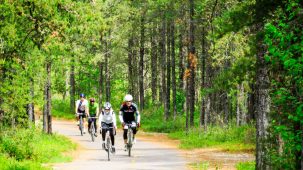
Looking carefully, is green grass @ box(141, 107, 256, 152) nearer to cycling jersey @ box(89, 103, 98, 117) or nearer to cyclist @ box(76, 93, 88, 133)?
cycling jersey @ box(89, 103, 98, 117)

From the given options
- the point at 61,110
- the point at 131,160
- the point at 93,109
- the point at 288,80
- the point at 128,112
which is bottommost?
the point at 131,160

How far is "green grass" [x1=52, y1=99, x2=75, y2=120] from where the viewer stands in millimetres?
50219

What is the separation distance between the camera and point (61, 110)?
54906 millimetres

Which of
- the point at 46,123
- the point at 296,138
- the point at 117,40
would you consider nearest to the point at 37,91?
the point at 46,123

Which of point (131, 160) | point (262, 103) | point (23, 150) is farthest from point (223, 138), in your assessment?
point (262, 103)

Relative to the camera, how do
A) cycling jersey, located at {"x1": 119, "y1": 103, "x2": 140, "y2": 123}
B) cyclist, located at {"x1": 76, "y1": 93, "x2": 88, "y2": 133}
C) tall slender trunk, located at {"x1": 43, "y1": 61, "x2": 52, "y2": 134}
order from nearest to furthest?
cycling jersey, located at {"x1": 119, "y1": 103, "x2": 140, "y2": 123} → tall slender trunk, located at {"x1": 43, "y1": 61, "x2": 52, "y2": 134} → cyclist, located at {"x1": 76, "y1": 93, "x2": 88, "y2": 133}

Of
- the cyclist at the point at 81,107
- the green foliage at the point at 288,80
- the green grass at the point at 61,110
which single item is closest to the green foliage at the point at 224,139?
the cyclist at the point at 81,107

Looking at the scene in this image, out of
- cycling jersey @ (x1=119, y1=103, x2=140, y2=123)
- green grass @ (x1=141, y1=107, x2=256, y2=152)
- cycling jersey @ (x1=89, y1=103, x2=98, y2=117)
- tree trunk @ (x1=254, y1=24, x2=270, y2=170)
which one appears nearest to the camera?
tree trunk @ (x1=254, y1=24, x2=270, y2=170)

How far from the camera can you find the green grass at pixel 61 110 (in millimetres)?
50219

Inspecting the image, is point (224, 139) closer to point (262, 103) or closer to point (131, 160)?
point (131, 160)

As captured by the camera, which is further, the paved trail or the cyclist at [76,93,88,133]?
the cyclist at [76,93,88,133]

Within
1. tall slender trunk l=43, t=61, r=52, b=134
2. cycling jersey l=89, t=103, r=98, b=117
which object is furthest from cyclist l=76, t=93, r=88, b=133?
tall slender trunk l=43, t=61, r=52, b=134

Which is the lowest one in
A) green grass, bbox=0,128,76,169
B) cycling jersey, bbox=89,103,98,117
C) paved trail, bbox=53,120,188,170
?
paved trail, bbox=53,120,188,170

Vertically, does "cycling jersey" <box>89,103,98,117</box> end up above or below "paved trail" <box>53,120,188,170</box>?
above
